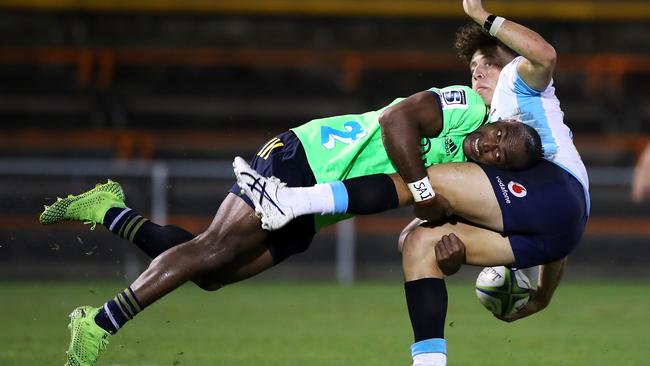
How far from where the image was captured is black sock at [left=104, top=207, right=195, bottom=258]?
5.76 metres

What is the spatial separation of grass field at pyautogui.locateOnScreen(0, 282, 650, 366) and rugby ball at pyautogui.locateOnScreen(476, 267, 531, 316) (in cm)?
64

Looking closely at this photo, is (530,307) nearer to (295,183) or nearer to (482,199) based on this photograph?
(482,199)

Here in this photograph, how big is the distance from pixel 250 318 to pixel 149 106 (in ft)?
20.8

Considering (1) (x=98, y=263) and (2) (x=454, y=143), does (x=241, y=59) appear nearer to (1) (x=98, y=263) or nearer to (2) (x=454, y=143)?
(1) (x=98, y=263)

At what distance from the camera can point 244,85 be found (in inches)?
599

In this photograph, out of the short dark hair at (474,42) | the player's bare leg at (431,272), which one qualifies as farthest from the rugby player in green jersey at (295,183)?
the short dark hair at (474,42)

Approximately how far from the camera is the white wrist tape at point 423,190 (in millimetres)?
5113

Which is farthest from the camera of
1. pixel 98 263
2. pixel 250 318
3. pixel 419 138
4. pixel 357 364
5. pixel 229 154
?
pixel 229 154

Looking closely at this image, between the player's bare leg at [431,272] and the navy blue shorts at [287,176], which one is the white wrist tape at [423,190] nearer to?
the player's bare leg at [431,272]

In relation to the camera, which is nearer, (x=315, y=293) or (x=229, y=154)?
(x=315, y=293)

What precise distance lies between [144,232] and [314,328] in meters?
2.82

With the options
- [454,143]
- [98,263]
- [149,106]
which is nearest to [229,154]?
[149,106]

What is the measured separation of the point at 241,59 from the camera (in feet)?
49.1

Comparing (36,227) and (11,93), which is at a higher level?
(11,93)
